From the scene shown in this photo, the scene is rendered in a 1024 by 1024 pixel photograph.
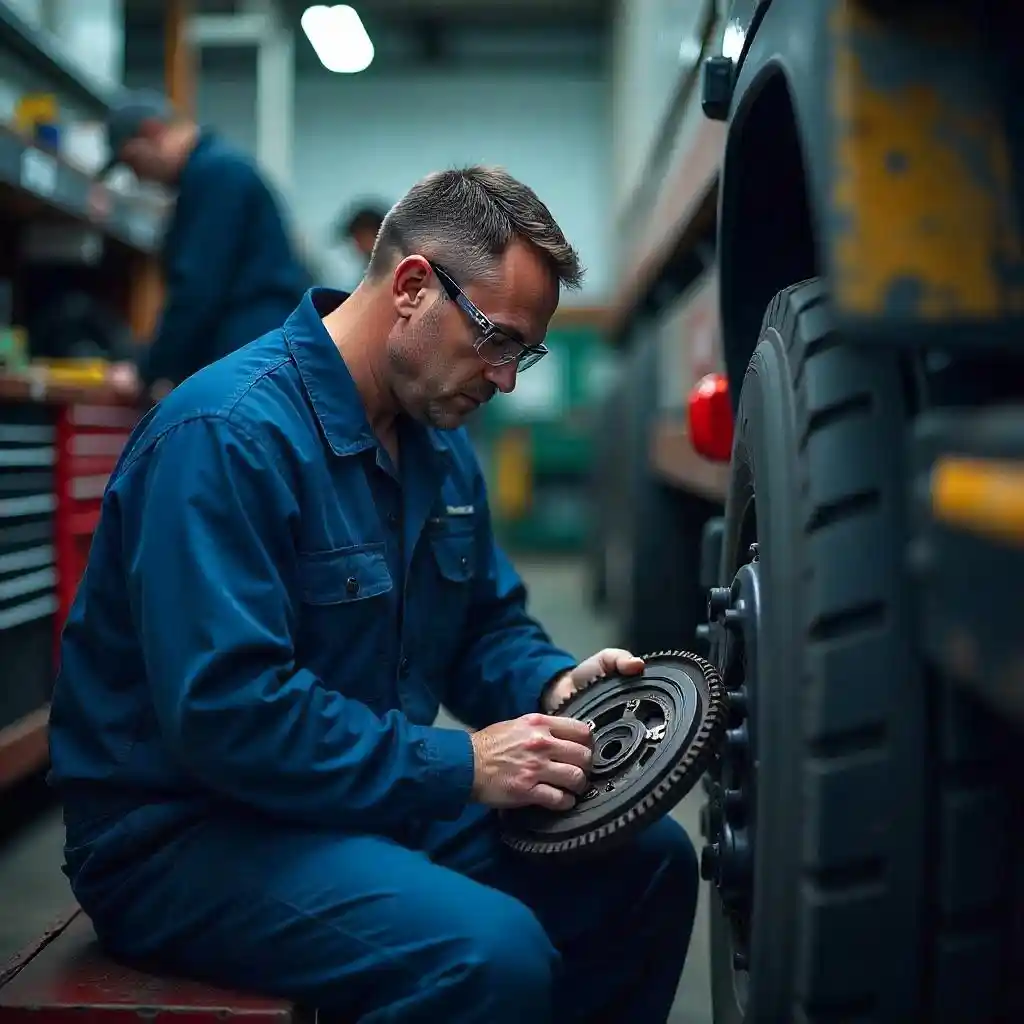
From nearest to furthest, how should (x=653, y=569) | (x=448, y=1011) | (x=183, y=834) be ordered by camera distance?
(x=448, y=1011) < (x=183, y=834) < (x=653, y=569)

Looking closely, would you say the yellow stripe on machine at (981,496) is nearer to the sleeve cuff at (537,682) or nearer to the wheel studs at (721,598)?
the wheel studs at (721,598)

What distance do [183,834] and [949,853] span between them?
0.81 m

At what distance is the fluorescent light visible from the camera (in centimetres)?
905

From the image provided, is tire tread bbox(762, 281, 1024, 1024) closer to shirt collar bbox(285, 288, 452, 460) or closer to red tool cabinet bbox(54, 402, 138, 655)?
shirt collar bbox(285, 288, 452, 460)

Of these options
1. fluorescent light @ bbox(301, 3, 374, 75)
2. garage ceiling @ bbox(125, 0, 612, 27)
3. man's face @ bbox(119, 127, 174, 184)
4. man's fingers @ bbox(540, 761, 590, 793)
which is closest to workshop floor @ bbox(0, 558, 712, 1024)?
man's fingers @ bbox(540, 761, 590, 793)

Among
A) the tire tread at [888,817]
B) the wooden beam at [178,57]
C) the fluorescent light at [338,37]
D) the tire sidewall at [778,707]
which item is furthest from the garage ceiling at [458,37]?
the tire tread at [888,817]

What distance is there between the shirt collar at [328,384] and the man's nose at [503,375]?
0.16 m

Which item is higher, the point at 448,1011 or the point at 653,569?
the point at 653,569

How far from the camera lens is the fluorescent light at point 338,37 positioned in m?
9.05

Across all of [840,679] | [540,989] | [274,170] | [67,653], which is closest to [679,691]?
[540,989]

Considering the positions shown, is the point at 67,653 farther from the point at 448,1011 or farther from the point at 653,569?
the point at 653,569

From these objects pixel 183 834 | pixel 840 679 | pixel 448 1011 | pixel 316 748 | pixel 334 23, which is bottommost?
pixel 448 1011

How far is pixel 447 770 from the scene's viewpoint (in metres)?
1.27

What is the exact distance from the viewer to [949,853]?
83cm
